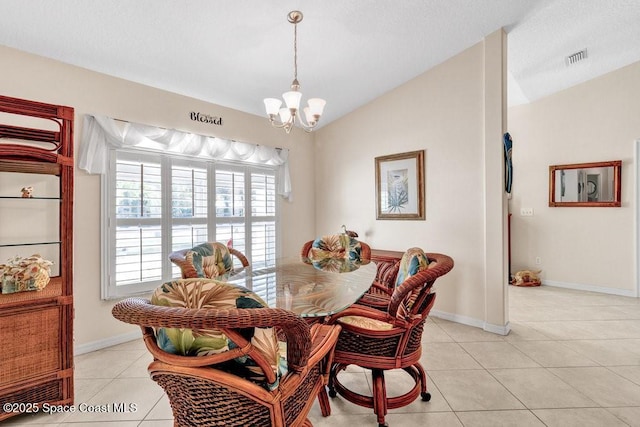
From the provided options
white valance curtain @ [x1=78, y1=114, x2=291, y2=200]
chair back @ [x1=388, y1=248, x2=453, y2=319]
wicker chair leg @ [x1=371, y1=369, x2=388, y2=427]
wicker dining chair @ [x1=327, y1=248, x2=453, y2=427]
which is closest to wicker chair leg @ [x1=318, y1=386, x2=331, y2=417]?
wicker dining chair @ [x1=327, y1=248, x2=453, y2=427]

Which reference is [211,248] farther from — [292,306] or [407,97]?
[407,97]

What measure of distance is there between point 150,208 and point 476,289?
3.58 metres

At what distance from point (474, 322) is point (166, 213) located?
11.7 feet

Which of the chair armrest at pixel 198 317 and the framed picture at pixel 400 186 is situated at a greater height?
the framed picture at pixel 400 186

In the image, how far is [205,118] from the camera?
11.5 ft

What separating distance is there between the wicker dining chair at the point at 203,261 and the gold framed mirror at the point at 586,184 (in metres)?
5.22

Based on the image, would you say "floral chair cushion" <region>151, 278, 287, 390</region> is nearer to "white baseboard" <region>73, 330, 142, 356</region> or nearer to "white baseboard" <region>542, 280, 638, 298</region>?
"white baseboard" <region>73, 330, 142, 356</region>

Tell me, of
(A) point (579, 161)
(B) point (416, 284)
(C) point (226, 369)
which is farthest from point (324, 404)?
(A) point (579, 161)

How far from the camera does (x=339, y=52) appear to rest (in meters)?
3.03

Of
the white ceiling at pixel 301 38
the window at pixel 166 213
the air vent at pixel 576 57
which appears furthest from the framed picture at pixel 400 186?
the air vent at pixel 576 57

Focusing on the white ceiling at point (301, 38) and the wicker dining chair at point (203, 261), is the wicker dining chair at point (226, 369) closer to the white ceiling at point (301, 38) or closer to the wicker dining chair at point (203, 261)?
the wicker dining chair at point (203, 261)

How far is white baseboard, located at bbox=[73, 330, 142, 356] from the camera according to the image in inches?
105

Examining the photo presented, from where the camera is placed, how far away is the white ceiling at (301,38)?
2.19 metres

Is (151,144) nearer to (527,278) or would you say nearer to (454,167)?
(454,167)
